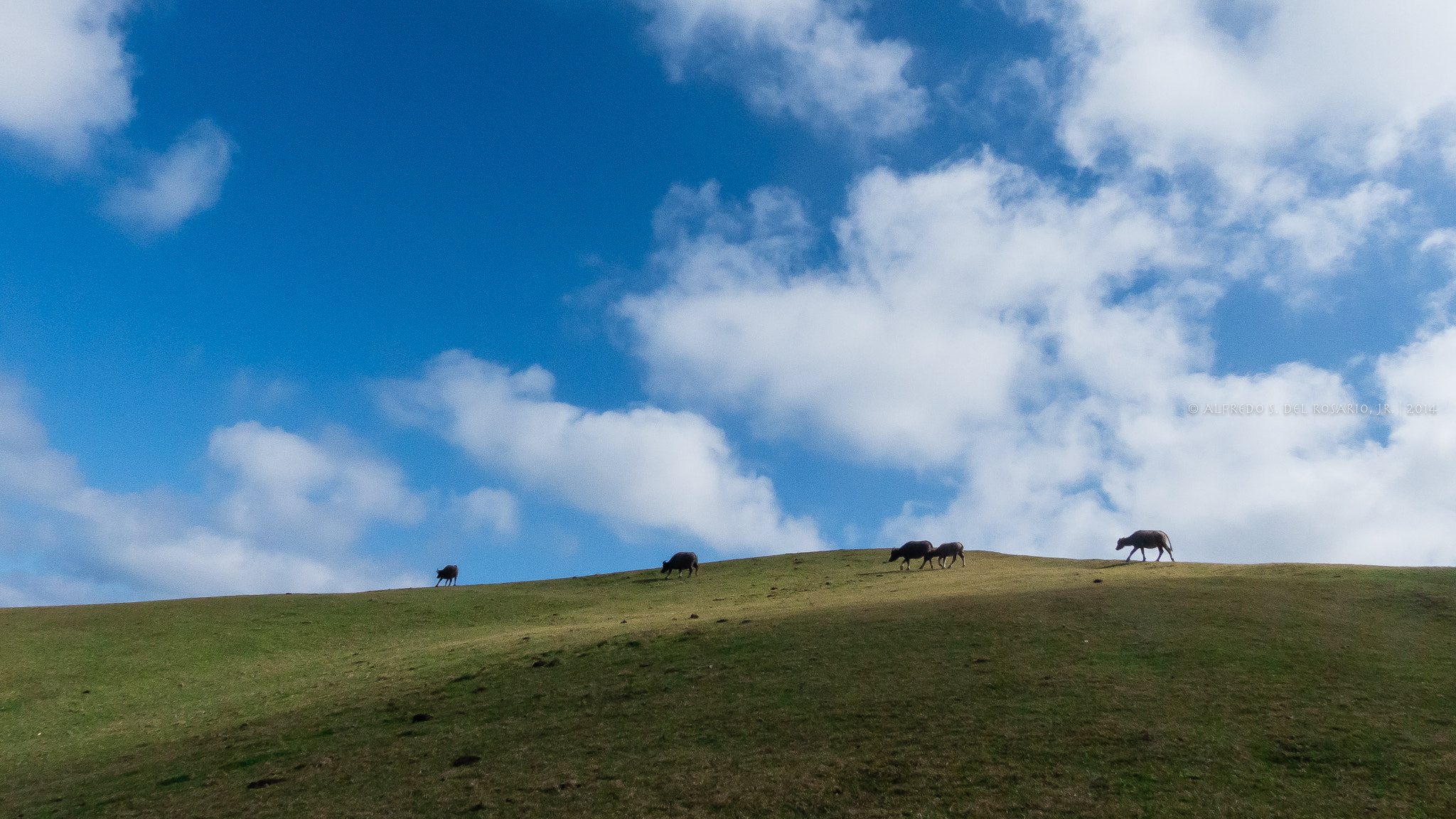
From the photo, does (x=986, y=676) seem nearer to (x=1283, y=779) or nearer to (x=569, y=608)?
(x=1283, y=779)

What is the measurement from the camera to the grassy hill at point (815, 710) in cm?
1442

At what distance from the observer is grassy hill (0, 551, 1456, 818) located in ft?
47.3

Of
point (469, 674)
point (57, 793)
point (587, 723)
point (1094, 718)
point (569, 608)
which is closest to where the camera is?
point (1094, 718)

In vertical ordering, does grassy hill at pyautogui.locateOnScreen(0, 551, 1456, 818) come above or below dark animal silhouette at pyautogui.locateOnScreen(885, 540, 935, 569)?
below

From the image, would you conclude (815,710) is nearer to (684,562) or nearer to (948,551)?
(948,551)

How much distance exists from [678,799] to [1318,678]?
15.7 meters

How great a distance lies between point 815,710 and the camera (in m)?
19.0

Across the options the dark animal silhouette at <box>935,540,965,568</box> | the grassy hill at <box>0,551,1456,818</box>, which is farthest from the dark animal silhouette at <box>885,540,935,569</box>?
the grassy hill at <box>0,551,1456,818</box>

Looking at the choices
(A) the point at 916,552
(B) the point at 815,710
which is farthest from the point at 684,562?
(B) the point at 815,710

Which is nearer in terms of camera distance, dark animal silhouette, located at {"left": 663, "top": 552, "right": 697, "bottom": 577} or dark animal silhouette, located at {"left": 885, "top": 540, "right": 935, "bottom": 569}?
dark animal silhouette, located at {"left": 885, "top": 540, "right": 935, "bottom": 569}

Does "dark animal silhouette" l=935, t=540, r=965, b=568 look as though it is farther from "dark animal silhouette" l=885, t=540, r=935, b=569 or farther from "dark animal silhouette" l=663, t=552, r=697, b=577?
"dark animal silhouette" l=663, t=552, r=697, b=577

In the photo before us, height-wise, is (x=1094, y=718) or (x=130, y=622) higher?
(x=130, y=622)

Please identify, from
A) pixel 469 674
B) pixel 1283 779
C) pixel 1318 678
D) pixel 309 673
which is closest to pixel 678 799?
pixel 1283 779

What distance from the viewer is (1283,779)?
13.9 metres
